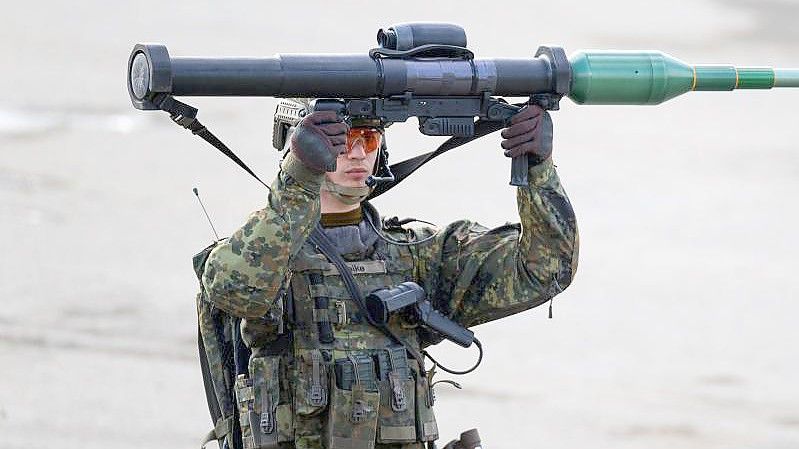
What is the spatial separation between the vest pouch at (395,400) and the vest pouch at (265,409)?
0.93 ft

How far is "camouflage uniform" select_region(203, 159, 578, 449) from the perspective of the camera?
6.28 metres

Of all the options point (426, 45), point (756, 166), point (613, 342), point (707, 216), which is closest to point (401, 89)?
point (426, 45)

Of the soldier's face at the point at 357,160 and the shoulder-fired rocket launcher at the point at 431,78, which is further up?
the shoulder-fired rocket launcher at the point at 431,78

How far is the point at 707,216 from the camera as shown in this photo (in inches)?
564

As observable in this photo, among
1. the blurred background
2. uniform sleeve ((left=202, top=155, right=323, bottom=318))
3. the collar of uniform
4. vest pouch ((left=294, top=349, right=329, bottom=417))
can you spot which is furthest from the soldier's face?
the blurred background

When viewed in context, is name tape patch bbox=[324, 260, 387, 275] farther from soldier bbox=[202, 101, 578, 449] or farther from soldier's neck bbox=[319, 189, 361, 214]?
soldier's neck bbox=[319, 189, 361, 214]

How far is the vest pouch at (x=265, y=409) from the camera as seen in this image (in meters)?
6.30

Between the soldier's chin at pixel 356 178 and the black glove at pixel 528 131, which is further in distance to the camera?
the soldier's chin at pixel 356 178

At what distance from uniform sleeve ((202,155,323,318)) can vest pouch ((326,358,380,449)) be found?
1.34 ft

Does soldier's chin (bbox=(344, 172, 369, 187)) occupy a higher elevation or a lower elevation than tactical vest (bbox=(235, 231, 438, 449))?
higher

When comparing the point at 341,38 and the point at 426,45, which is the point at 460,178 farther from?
the point at 426,45

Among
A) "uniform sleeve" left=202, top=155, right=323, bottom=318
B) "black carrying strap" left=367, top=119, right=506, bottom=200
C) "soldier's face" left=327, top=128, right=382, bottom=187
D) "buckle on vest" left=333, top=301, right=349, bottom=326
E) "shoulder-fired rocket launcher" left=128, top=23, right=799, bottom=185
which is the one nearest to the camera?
"shoulder-fired rocket launcher" left=128, top=23, right=799, bottom=185

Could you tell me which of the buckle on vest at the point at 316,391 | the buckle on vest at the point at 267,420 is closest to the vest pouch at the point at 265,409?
the buckle on vest at the point at 267,420

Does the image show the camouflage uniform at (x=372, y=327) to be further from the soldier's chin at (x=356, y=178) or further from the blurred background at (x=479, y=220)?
the blurred background at (x=479, y=220)
